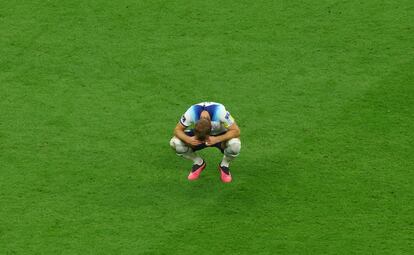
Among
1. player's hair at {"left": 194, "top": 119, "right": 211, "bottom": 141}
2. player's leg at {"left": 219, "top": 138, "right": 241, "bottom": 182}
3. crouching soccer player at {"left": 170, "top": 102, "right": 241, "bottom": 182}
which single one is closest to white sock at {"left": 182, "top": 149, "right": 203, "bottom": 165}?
crouching soccer player at {"left": 170, "top": 102, "right": 241, "bottom": 182}

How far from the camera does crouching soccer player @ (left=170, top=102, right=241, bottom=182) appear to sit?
13.5 meters

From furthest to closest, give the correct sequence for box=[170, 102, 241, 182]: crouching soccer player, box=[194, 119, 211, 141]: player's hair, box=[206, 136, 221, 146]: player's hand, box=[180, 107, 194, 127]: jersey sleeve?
1. box=[180, 107, 194, 127]: jersey sleeve
2. box=[206, 136, 221, 146]: player's hand
3. box=[170, 102, 241, 182]: crouching soccer player
4. box=[194, 119, 211, 141]: player's hair

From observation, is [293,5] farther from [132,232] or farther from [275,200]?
[132,232]

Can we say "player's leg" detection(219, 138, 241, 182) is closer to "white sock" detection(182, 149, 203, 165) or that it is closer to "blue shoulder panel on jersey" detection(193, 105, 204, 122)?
"white sock" detection(182, 149, 203, 165)

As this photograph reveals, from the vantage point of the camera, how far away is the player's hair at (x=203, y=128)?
1326 centimetres

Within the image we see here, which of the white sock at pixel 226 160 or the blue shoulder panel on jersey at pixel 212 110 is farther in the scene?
the white sock at pixel 226 160

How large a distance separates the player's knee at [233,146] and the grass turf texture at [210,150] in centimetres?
48

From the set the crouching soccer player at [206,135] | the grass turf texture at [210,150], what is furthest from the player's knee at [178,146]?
the grass turf texture at [210,150]

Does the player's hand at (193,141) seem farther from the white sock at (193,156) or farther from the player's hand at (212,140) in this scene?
the white sock at (193,156)

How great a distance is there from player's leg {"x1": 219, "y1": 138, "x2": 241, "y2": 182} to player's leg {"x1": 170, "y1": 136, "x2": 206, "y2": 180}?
29 cm

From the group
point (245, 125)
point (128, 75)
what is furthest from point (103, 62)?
point (245, 125)

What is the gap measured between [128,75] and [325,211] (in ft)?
15.2

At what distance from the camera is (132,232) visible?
13.0 metres

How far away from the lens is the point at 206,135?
1336cm
